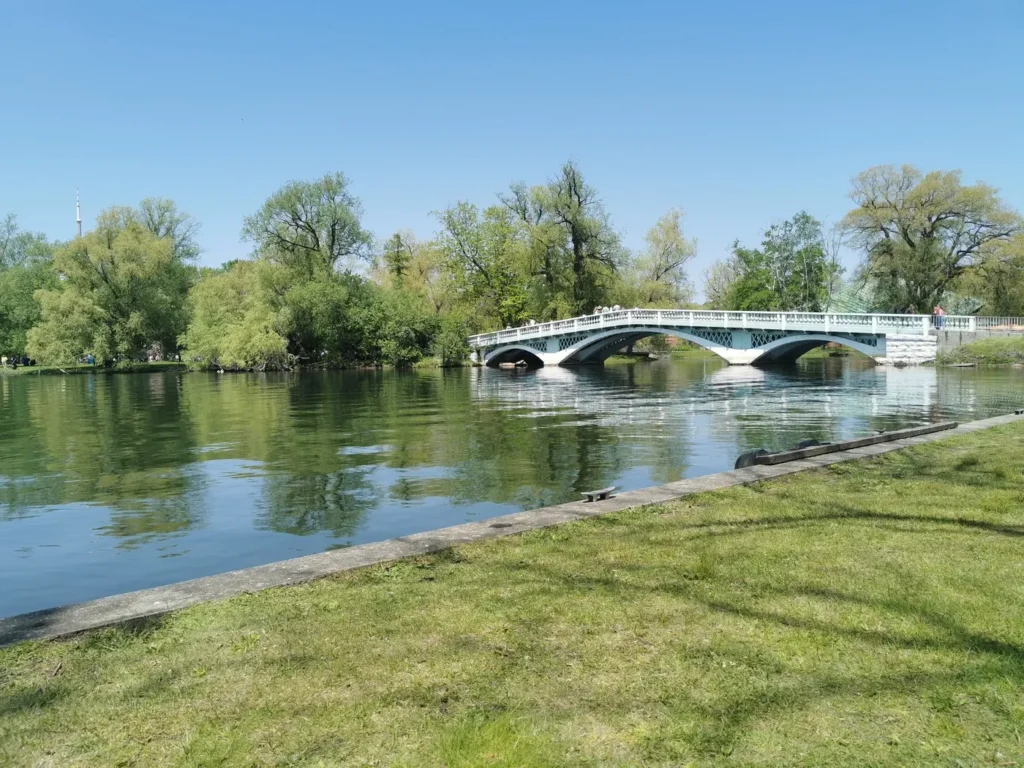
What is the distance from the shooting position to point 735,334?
5262 cm

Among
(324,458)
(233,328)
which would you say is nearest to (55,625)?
(324,458)

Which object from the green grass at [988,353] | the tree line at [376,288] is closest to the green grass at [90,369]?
the tree line at [376,288]

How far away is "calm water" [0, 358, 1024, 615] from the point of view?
860 centimetres

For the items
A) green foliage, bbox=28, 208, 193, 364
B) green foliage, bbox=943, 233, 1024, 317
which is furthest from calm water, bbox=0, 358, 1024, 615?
green foliage, bbox=28, 208, 193, 364

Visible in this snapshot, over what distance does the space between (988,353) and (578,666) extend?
4930 cm

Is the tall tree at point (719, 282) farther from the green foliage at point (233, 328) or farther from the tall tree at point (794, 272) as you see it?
the green foliage at point (233, 328)

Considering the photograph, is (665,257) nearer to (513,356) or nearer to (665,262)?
(665,262)

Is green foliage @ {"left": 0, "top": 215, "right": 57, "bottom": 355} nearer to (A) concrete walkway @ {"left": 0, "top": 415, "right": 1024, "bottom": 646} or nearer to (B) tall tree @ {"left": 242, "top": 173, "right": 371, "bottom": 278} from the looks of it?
(B) tall tree @ {"left": 242, "top": 173, "right": 371, "bottom": 278}

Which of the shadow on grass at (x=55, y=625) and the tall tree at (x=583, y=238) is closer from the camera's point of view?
the shadow on grass at (x=55, y=625)

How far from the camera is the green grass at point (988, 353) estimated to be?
43.9m

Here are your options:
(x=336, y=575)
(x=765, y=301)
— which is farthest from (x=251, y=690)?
(x=765, y=301)

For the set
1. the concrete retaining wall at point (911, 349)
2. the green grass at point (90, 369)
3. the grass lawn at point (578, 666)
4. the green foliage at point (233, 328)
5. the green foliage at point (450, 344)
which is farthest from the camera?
the green foliage at point (450, 344)

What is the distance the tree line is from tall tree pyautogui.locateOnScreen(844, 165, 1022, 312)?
112mm

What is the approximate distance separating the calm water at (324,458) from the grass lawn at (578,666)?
3806mm
